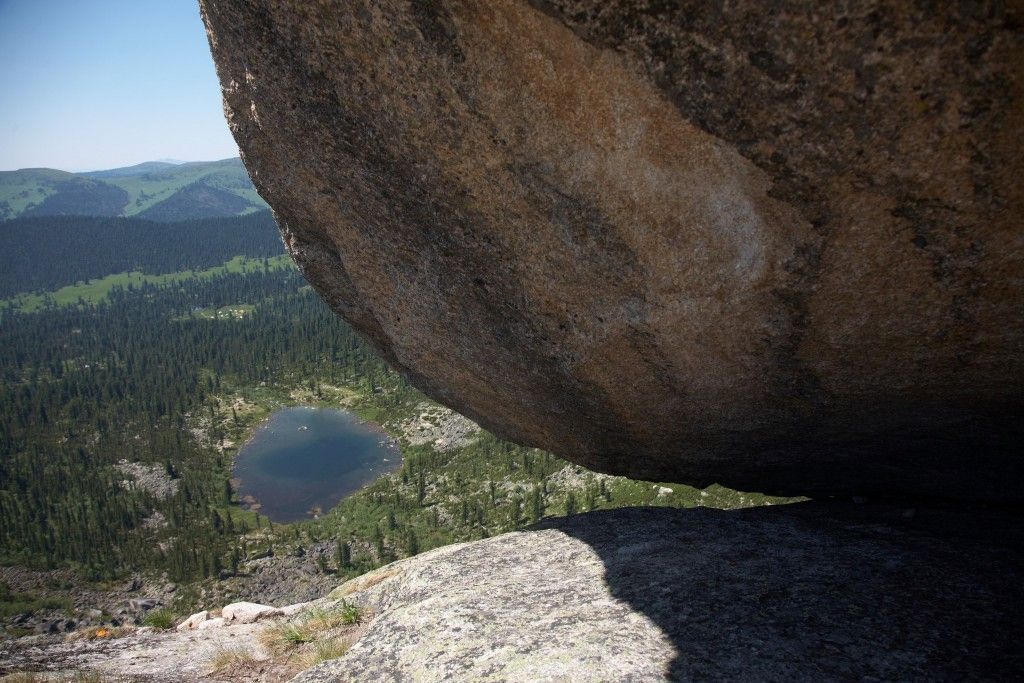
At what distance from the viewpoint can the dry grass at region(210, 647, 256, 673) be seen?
11.0 m

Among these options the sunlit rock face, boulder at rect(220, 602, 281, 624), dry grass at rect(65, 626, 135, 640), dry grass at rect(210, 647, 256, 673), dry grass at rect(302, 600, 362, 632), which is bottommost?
boulder at rect(220, 602, 281, 624)

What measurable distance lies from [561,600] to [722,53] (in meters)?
8.33

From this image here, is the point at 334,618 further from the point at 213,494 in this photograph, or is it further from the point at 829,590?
the point at 213,494

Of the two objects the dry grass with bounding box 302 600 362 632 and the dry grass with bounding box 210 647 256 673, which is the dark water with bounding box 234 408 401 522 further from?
the dry grass with bounding box 210 647 256 673

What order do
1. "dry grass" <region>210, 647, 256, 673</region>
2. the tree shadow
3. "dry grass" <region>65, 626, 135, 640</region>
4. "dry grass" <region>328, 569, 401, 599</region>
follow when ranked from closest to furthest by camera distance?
the tree shadow, "dry grass" <region>210, 647, 256, 673</region>, "dry grass" <region>65, 626, 135, 640</region>, "dry grass" <region>328, 569, 401, 599</region>

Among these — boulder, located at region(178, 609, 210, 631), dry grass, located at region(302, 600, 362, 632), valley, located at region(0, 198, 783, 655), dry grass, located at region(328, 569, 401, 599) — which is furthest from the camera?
valley, located at region(0, 198, 783, 655)

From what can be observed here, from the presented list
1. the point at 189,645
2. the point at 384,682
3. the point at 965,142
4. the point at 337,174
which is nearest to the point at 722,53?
the point at 965,142

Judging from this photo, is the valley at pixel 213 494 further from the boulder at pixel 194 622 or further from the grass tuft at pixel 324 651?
the grass tuft at pixel 324 651

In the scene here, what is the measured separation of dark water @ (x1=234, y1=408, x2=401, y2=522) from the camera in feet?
347

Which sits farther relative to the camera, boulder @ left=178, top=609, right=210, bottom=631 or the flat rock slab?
boulder @ left=178, top=609, right=210, bottom=631

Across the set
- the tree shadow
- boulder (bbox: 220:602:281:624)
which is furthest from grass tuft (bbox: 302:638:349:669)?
the tree shadow

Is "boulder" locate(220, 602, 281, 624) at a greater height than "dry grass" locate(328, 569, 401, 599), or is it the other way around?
"dry grass" locate(328, 569, 401, 599)

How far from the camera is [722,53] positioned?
629cm

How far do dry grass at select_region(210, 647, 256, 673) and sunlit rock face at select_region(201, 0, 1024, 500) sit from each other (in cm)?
636
